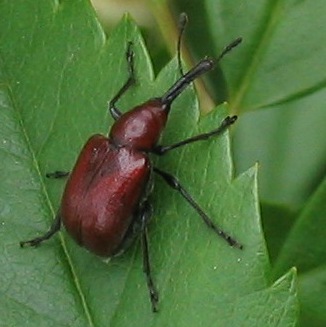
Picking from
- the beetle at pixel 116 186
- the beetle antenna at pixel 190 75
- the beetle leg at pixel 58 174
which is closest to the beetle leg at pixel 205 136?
the beetle at pixel 116 186

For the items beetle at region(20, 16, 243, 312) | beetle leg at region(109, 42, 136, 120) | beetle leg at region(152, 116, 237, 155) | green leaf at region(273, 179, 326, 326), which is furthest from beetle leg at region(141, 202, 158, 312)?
green leaf at region(273, 179, 326, 326)

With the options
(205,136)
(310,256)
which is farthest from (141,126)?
(310,256)

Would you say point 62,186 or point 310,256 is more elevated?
A: point 62,186

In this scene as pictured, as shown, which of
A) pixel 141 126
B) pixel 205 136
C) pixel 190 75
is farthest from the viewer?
pixel 141 126

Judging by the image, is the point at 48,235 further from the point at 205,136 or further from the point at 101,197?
the point at 205,136

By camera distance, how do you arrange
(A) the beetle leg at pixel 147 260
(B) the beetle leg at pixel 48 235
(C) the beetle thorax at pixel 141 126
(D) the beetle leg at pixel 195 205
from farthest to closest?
(C) the beetle thorax at pixel 141 126, (B) the beetle leg at pixel 48 235, (A) the beetle leg at pixel 147 260, (D) the beetle leg at pixel 195 205

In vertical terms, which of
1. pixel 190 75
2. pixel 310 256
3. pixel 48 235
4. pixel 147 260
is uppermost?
pixel 190 75

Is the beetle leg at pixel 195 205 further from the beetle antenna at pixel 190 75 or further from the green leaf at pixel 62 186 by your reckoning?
the beetle antenna at pixel 190 75

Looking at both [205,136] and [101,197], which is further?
[101,197]

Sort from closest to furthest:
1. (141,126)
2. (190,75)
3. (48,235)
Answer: (48,235), (190,75), (141,126)
